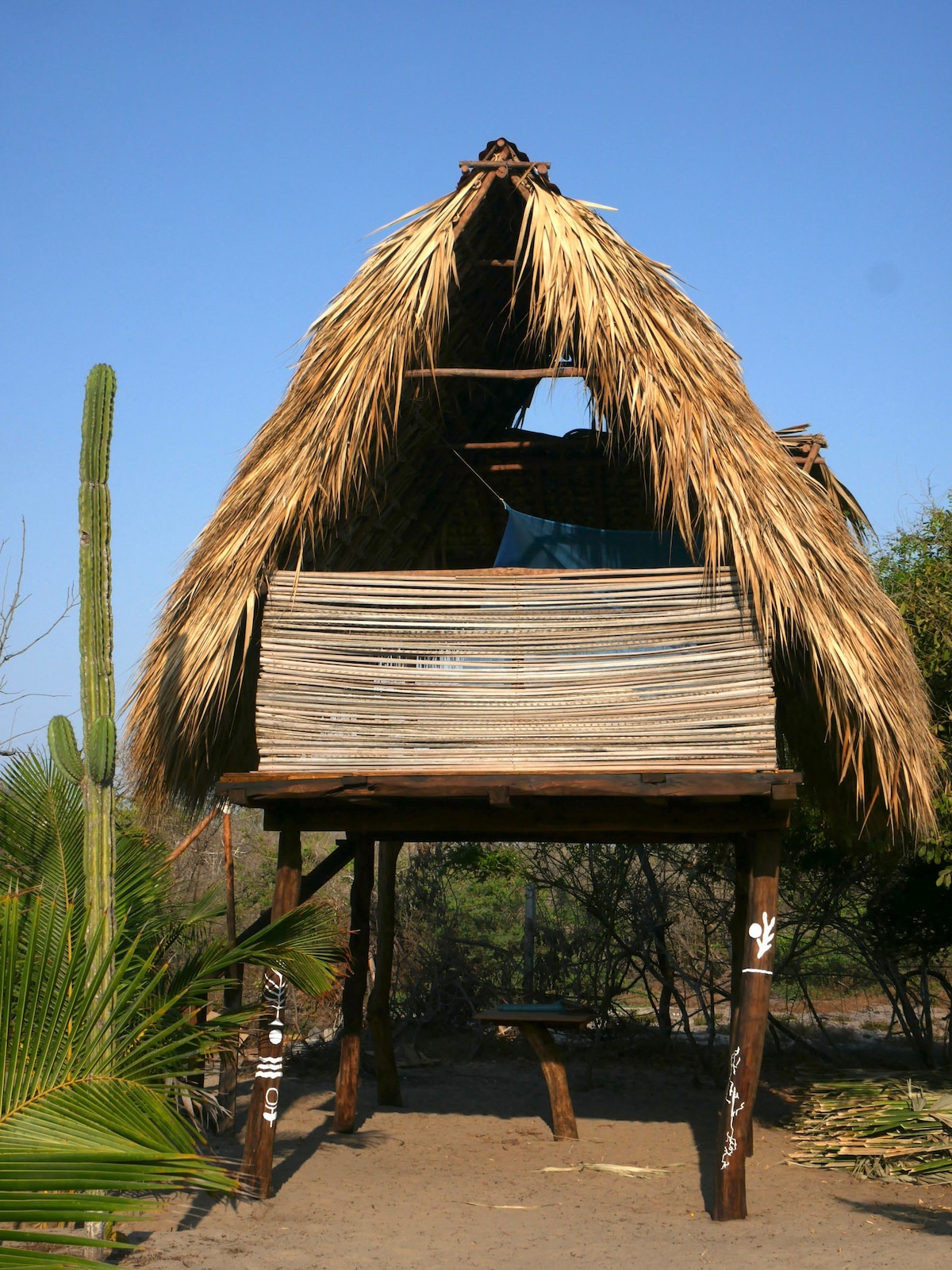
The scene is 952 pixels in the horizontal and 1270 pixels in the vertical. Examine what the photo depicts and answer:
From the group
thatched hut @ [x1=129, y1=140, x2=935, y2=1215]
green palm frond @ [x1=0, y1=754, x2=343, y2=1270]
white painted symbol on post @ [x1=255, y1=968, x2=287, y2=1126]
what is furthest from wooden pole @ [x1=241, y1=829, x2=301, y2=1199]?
thatched hut @ [x1=129, y1=140, x2=935, y2=1215]

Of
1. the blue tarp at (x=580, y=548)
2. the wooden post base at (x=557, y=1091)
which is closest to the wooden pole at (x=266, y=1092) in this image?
the wooden post base at (x=557, y=1091)

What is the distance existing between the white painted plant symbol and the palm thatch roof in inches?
33.1

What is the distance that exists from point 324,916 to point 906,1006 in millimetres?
6271

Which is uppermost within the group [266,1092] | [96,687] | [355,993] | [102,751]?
[96,687]

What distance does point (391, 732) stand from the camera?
5316 mm

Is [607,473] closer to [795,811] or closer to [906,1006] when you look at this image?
[795,811]

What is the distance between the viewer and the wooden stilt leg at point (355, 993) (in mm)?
7008

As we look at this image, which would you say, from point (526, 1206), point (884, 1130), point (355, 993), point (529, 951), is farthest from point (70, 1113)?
point (529, 951)

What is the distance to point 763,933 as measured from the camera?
17.1ft

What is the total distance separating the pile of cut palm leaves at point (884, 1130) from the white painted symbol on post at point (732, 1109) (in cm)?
145

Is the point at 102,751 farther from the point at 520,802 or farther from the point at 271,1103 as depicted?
the point at 520,802

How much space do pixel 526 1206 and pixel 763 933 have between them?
186cm

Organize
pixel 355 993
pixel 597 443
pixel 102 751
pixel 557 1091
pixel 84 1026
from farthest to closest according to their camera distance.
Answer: pixel 355 993, pixel 557 1091, pixel 597 443, pixel 102 751, pixel 84 1026

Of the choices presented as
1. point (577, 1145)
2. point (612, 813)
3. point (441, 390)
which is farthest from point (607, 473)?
point (577, 1145)
